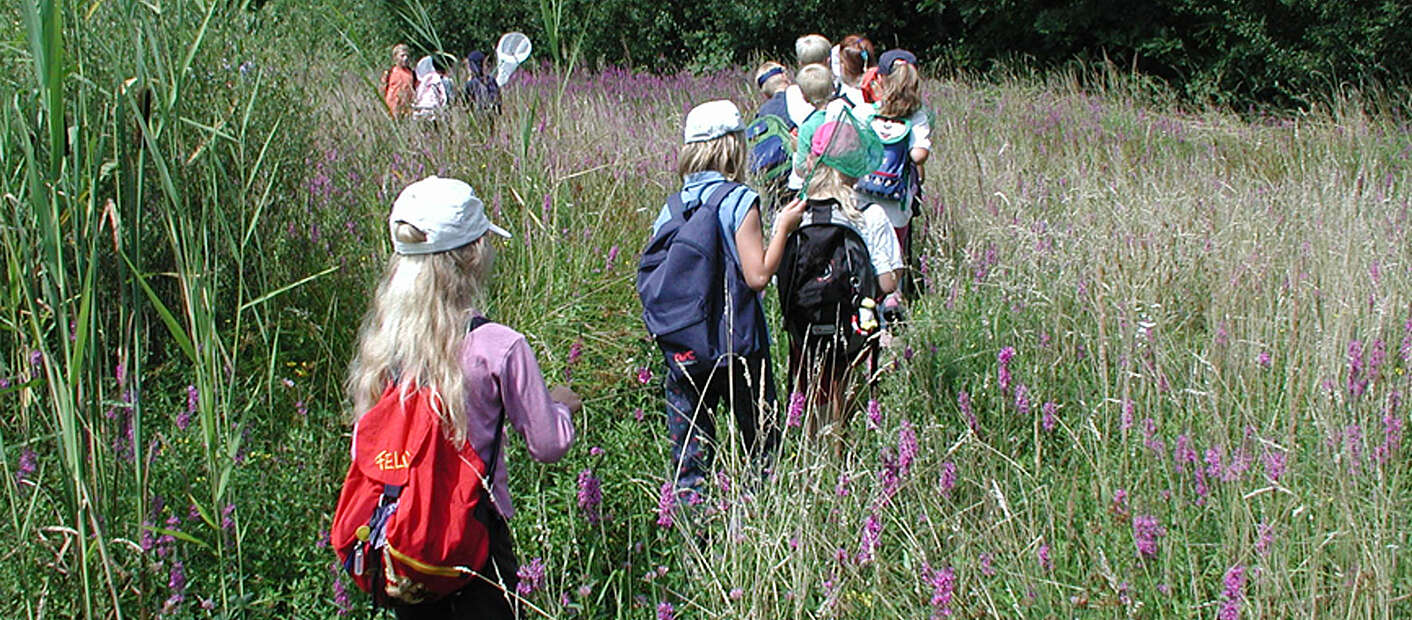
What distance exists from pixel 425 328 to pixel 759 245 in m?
1.23

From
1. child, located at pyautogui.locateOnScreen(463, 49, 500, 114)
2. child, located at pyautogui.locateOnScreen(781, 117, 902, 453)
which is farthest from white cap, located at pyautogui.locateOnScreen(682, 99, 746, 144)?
child, located at pyautogui.locateOnScreen(463, 49, 500, 114)

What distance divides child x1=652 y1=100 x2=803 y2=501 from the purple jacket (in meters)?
0.93

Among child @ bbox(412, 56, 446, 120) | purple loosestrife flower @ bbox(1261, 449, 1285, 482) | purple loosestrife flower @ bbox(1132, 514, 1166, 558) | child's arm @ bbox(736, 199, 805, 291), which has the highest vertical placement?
child @ bbox(412, 56, 446, 120)

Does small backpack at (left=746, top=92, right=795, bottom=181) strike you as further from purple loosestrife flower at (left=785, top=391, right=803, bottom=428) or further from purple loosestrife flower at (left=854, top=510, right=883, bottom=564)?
purple loosestrife flower at (left=854, top=510, right=883, bottom=564)

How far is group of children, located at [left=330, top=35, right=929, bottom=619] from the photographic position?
228cm

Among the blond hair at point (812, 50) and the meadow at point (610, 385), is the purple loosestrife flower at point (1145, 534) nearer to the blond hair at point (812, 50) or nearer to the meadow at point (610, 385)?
the meadow at point (610, 385)

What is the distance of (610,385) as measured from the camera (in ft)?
13.3

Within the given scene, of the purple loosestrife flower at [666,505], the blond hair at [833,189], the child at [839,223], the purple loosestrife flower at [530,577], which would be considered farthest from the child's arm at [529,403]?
the blond hair at [833,189]

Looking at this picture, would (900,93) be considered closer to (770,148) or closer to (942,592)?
(770,148)

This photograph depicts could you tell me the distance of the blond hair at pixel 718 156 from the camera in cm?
345

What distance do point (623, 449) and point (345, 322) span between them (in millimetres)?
1148

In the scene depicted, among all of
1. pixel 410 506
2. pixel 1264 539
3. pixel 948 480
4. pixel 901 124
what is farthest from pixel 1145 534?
pixel 901 124

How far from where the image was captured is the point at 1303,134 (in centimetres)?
899

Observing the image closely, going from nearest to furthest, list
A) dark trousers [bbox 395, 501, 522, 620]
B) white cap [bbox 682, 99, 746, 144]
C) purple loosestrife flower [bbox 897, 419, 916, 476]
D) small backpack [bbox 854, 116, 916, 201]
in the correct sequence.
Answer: dark trousers [bbox 395, 501, 522, 620], purple loosestrife flower [bbox 897, 419, 916, 476], white cap [bbox 682, 99, 746, 144], small backpack [bbox 854, 116, 916, 201]
